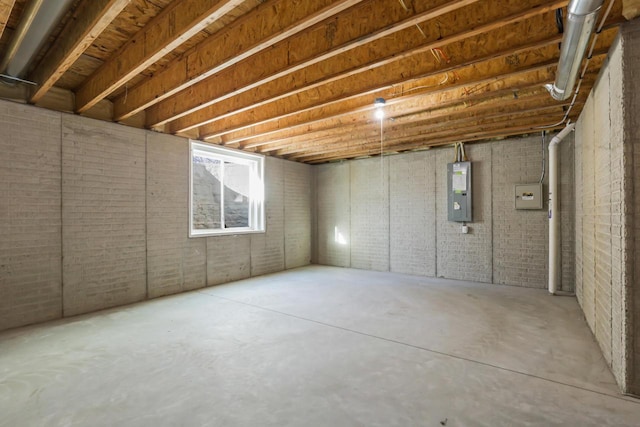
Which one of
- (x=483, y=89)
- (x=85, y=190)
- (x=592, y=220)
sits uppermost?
(x=483, y=89)

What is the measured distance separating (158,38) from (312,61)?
1.17m

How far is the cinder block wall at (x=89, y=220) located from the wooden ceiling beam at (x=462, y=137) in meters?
2.97

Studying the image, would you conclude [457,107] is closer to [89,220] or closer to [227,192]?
[89,220]

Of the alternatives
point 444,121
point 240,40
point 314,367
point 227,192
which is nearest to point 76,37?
point 240,40

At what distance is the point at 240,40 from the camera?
7.81 feet

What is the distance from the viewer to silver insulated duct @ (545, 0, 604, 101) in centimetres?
159

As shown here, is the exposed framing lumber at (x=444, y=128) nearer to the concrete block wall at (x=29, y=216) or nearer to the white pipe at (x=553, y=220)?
the white pipe at (x=553, y=220)

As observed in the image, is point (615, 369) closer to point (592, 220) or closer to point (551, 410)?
point (551, 410)

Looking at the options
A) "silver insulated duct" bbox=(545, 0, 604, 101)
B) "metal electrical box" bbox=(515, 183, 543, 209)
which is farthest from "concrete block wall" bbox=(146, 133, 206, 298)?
"metal electrical box" bbox=(515, 183, 543, 209)

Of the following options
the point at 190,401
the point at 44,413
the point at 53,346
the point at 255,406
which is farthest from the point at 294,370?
the point at 53,346

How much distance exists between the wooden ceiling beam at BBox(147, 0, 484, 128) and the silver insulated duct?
0.54m

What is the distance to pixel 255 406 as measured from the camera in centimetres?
192

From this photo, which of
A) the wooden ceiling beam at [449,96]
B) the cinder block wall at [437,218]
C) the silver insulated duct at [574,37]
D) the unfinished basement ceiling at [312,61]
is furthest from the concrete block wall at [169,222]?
the silver insulated duct at [574,37]

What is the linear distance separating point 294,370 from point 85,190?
332 cm
